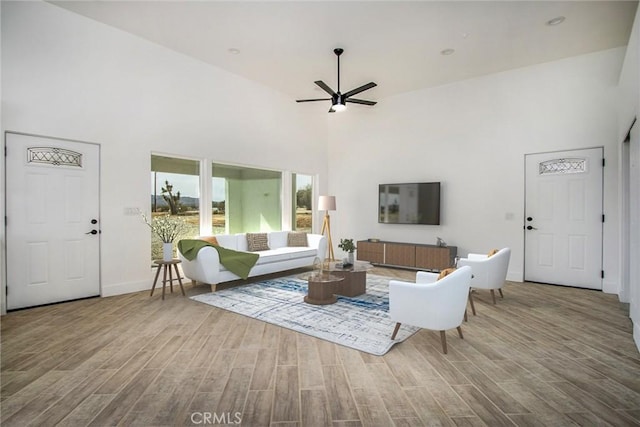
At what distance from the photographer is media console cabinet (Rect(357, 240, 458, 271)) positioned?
608cm

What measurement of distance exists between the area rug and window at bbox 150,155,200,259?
1408 mm

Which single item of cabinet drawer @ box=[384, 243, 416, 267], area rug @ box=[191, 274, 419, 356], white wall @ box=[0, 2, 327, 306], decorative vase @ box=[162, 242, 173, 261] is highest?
white wall @ box=[0, 2, 327, 306]

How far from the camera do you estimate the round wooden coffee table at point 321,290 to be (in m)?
4.13

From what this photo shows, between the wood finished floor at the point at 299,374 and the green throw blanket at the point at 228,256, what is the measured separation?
1175 mm

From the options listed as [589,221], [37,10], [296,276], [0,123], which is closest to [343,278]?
[296,276]

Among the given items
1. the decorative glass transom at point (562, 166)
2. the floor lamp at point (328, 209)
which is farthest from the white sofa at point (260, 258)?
the decorative glass transom at point (562, 166)

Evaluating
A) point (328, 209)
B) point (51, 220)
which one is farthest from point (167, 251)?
point (328, 209)

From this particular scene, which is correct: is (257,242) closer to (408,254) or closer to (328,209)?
(328,209)

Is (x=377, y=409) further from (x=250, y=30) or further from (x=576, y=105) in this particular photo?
(x=576, y=105)

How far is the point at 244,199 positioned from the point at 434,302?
4648mm

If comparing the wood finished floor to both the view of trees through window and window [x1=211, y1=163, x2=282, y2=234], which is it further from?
window [x1=211, y1=163, x2=282, y2=234]

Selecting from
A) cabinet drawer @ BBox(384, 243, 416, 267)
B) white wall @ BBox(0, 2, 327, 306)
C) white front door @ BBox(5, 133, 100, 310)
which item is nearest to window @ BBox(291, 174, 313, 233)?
white wall @ BBox(0, 2, 327, 306)

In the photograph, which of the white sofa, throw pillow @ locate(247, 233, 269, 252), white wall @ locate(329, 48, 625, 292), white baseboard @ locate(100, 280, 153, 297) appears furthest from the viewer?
throw pillow @ locate(247, 233, 269, 252)

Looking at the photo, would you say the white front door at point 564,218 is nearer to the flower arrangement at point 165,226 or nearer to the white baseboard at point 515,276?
the white baseboard at point 515,276
